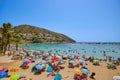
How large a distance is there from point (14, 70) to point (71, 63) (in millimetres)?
7845

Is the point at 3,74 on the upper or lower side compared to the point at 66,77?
upper

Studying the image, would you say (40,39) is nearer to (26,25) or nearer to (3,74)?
(26,25)

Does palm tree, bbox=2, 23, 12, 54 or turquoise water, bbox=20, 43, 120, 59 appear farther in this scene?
turquoise water, bbox=20, 43, 120, 59

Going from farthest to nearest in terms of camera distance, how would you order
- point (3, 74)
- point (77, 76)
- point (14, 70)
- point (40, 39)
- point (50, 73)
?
point (40, 39) → point (14, 70) → point (50, 73) → point (77, 76) → point (3, 74)

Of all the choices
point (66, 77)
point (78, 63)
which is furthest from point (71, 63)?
point (66, 77)

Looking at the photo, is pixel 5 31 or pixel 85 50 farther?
pixel 85 50

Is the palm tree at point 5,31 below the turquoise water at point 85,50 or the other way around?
the other way around

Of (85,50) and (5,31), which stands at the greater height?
(5,31)

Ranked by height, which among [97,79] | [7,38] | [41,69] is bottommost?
[97,79]

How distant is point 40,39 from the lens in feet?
369

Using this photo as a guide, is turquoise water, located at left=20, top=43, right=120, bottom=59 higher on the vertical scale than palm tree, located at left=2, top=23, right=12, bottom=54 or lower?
lower

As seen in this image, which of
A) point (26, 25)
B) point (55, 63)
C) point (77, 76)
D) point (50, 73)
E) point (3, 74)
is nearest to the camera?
point (3, 74)

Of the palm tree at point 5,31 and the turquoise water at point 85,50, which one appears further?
the turquoise water at point 85,50

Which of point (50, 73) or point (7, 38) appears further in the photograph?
point (7, 38)
